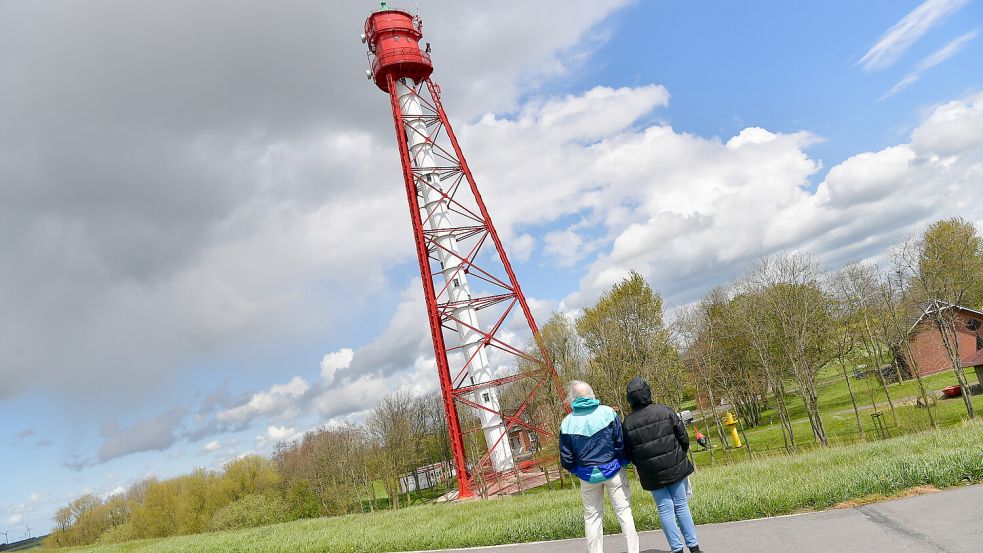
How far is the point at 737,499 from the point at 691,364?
93.7ft

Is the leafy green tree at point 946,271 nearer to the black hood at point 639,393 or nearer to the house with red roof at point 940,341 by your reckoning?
the house with red roof at point 940,341

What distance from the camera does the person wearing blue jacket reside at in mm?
5082

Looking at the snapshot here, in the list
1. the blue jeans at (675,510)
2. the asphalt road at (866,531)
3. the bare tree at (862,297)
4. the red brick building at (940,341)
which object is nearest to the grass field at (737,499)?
the asphalt road at (866,531)

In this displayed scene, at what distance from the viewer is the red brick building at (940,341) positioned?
122 ft

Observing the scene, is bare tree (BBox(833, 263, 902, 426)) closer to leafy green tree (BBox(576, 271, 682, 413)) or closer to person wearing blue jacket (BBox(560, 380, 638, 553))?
leafy green tree (BBox(576, 271, 682, 413))

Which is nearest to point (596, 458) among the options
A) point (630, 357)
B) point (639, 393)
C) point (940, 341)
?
point (639, 393)

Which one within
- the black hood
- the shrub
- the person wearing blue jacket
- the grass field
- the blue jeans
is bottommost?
the shrub

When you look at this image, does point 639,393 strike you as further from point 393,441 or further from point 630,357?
point 393,441

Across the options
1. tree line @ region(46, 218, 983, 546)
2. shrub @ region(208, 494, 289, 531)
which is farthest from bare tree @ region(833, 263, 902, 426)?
shrub @ region(208, 494, 289, 531)

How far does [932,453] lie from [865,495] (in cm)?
169

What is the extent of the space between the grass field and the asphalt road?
389 mm

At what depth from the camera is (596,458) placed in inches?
200

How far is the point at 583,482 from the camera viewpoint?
5227 millimetres

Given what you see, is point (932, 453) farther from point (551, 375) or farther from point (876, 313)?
point (876, 313)
